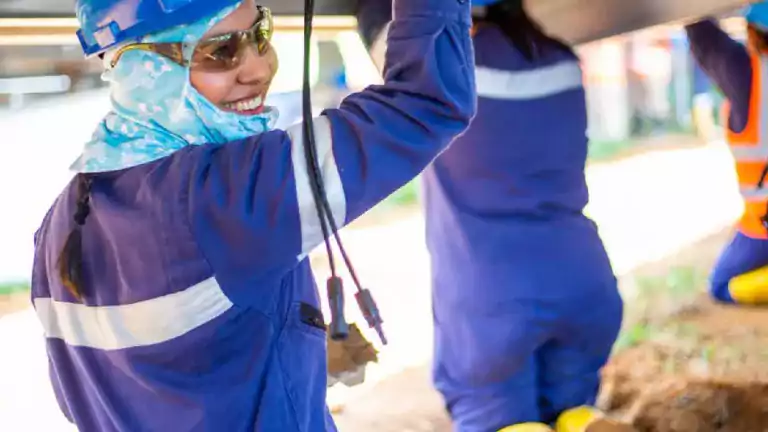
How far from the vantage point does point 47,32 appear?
3.84 ft

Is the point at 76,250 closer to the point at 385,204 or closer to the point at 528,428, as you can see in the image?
the point at 528,428

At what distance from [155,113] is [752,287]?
1.90 metres

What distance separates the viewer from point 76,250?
0.70 metres

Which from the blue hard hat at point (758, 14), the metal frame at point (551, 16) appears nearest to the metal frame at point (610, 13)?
the metal frame at point (551, 16)

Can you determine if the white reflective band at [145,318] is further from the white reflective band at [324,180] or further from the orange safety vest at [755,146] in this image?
the orange safety vest at [755,146]

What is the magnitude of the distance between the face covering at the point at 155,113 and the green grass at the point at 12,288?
2514 millimetres

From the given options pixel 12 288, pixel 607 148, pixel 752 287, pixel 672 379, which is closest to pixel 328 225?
pixel 672 379

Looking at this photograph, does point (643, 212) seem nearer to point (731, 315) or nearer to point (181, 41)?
point (731, 315)

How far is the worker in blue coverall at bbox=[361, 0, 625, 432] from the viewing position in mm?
1209

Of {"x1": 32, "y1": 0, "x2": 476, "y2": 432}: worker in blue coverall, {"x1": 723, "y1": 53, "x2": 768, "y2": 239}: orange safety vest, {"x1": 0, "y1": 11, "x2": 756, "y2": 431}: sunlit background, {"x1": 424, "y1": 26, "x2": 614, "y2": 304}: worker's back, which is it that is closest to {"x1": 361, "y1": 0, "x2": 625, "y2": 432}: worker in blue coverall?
{"x1": 424, "y1": 26, "x2": 614, "y2": 304}: worker's back

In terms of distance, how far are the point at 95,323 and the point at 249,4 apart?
295 mm

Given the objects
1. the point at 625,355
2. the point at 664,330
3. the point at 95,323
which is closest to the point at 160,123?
the point at 95,323

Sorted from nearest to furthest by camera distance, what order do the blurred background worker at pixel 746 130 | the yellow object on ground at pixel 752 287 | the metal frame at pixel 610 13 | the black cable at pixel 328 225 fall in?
1. the black cable at pixel 328 225
2. the metal frame at pixel 610 13
3. the blurred background worker at pixel 746 130
4. the yellow object on ground at pixel 752 287

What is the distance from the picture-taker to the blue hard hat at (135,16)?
2.21ft
